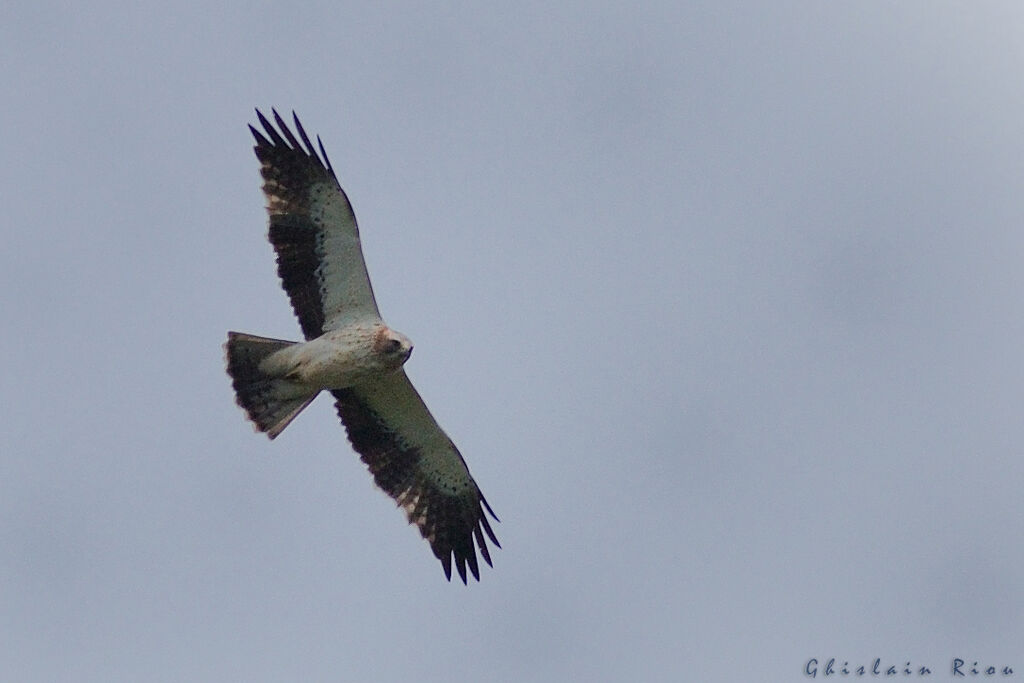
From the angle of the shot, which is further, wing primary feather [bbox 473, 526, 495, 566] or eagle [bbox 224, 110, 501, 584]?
wing primary feather [bbox 473, 526, 495, 566]

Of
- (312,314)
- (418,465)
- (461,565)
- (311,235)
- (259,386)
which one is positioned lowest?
(461,565)

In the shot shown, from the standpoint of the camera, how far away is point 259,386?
16469mm

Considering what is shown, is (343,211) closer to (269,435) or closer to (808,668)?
(269,435)

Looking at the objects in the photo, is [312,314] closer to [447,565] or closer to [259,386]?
[259,386]

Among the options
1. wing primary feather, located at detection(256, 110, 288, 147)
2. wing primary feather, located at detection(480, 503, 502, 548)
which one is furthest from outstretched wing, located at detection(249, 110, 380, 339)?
wing primary feather, located at detection(480, 503, 502, 548)

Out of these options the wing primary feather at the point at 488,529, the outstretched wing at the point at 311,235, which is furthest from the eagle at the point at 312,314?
the wing primary feather at the point at 488,529

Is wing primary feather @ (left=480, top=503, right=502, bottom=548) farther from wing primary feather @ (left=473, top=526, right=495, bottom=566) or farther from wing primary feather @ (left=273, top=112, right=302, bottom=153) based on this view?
wing primary feather @ (left=273, top=112, right=302, bottom=153)

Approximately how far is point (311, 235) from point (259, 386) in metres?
1.50

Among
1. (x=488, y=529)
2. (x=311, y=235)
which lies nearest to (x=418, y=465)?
(x=488, y=529)

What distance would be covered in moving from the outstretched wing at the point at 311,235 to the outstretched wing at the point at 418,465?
86cm

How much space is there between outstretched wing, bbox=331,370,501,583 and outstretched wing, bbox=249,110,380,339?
0.86 meters

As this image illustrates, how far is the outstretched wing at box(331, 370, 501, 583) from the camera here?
17.0 metres

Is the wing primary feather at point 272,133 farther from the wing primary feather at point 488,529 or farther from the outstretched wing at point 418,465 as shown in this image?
the wing primary feather at point 488,529

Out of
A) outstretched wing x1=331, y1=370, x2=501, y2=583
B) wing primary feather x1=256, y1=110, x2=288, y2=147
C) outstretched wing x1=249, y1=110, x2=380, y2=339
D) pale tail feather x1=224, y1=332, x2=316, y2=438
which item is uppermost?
wing primary feather x1=256, y1=110, x2=288, y2=147
